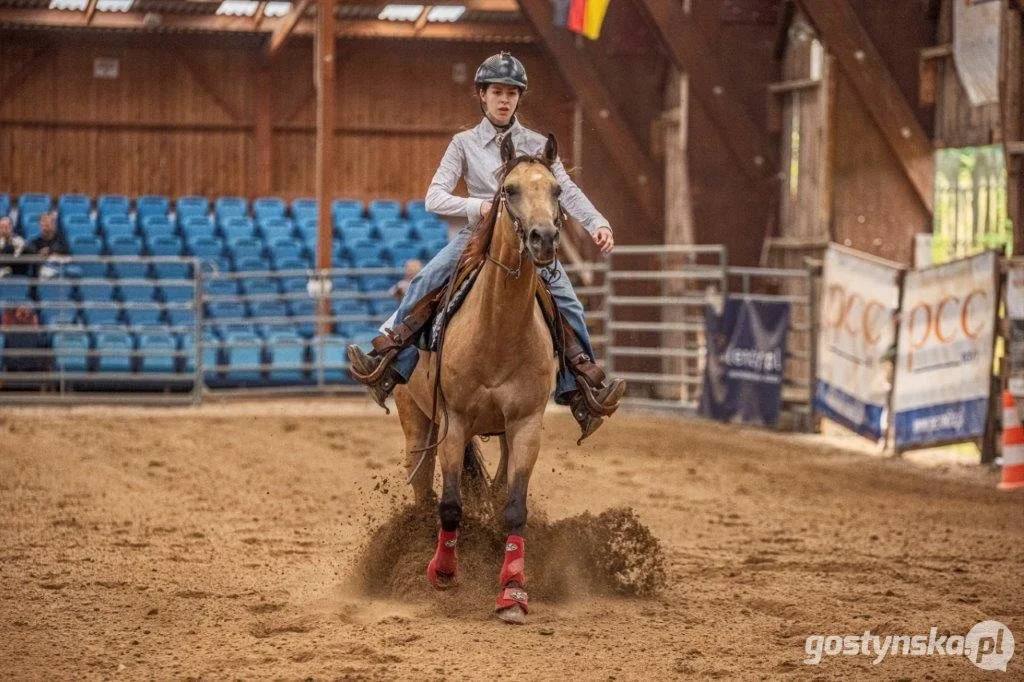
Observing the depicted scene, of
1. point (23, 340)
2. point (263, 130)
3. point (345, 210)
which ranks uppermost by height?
point (263, 130)

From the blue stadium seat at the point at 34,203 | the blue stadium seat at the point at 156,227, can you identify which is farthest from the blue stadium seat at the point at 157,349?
the blue stadium seat at the point at 34,203

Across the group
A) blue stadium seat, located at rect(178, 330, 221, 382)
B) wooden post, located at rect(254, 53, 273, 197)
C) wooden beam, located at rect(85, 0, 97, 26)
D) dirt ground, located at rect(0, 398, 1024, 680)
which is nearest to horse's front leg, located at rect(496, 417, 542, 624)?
dirt ground, located at rect(0, 398, 1024, 680)

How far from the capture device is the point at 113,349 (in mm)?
15945

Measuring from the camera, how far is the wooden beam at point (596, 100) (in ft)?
57.3

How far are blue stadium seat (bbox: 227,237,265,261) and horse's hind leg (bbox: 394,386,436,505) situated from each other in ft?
39.9

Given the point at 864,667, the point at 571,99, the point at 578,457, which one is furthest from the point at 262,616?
the point at 571,99

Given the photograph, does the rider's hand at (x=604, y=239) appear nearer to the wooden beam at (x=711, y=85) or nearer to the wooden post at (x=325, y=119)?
the wooden beam at (x=711, y=85)

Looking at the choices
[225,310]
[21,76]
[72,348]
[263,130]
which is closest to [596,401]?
[72,348]

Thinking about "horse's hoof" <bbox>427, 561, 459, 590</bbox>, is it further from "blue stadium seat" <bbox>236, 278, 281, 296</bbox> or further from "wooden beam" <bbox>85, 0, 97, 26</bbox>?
"wooden beam" <bbox>85, 0, 97, 26</bbox>

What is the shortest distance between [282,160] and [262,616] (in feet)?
58.8

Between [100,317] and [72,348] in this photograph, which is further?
[100,317]

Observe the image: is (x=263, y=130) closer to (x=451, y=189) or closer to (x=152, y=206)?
(x=152, y=206)

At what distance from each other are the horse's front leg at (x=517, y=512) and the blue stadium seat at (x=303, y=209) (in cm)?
1521

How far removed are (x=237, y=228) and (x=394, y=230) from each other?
7.84ft
